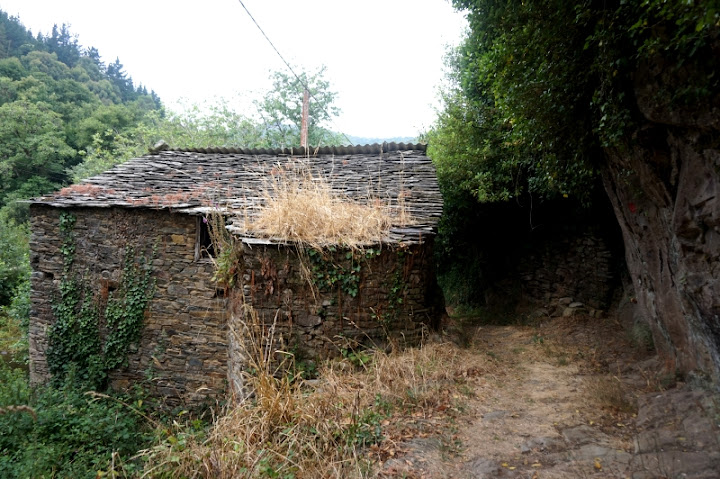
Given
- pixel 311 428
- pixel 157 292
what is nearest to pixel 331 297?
pixel 311 428

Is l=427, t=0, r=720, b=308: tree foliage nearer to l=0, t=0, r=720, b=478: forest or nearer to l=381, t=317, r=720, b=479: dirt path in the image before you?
l=0, t=0, r=720, b=478: forest

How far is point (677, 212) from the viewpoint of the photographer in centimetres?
347

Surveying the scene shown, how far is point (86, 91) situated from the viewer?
2859 centimetres

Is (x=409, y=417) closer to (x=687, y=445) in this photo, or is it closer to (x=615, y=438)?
(x=615, y=438)

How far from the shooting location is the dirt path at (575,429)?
298 centimetres

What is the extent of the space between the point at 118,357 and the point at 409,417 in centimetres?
633

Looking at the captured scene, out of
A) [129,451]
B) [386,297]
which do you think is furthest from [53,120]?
[386,297]

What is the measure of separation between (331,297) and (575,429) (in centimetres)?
316

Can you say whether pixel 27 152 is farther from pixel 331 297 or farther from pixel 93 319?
pixel 331 297

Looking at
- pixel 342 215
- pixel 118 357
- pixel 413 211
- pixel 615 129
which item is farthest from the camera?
pixel 118 357

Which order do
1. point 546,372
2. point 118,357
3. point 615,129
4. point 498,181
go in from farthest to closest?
point 498,181
point 118,357
point 546,372
point 615,129

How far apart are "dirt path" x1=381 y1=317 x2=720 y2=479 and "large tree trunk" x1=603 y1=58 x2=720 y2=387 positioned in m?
0.45

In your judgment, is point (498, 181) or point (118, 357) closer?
point (118, 357)

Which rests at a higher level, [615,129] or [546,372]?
[615,129]
